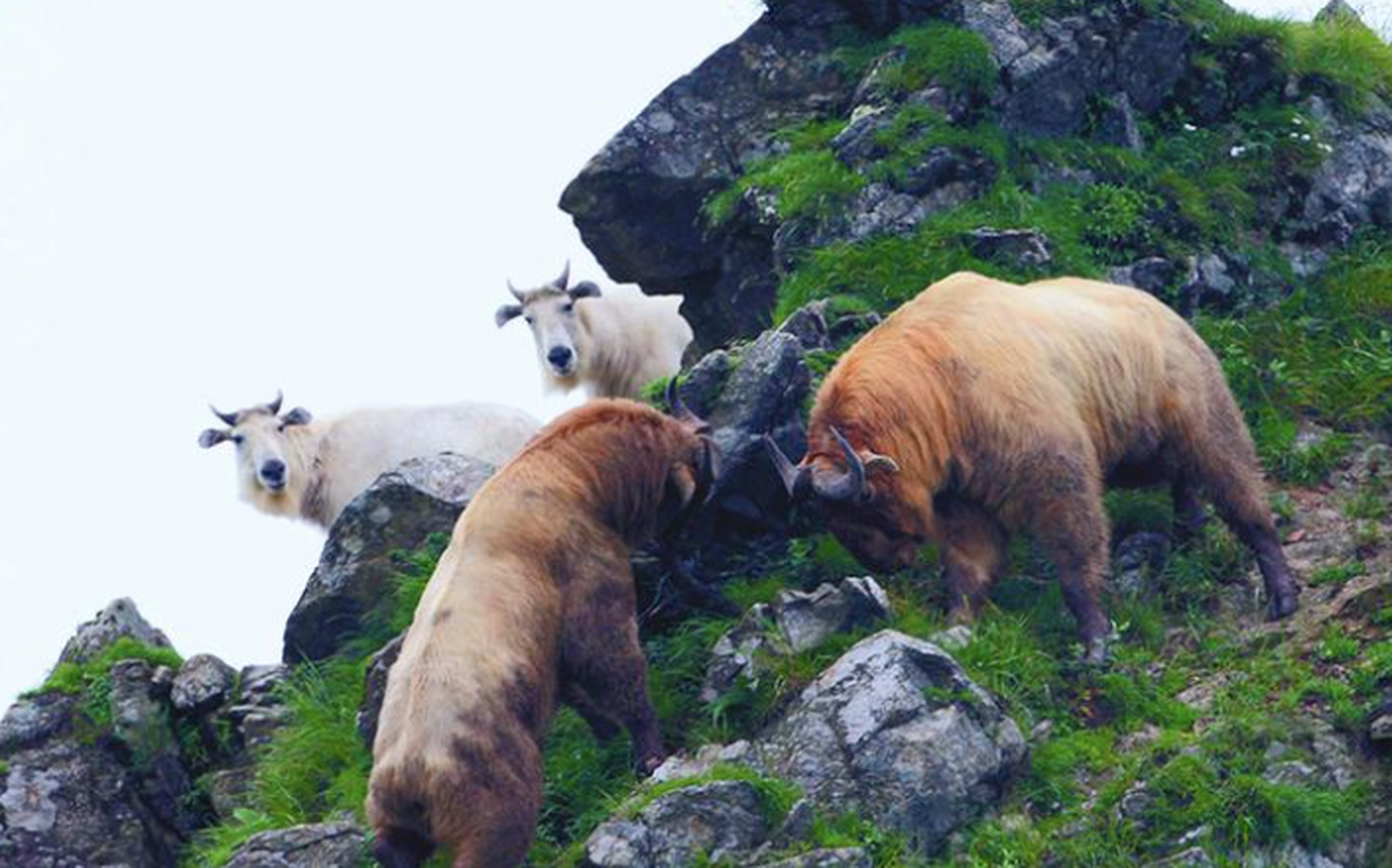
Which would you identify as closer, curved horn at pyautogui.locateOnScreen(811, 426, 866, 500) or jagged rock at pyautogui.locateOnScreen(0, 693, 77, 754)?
curved horn at pyautogui.locateOnScreen(811, 426, 866, 500)

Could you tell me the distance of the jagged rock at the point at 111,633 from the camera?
56.5 ft

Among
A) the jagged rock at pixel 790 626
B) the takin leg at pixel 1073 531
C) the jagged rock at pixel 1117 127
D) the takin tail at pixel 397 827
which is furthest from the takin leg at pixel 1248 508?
the takin tail at pixel 397 827

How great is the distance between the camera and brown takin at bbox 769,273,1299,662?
45.5 feet

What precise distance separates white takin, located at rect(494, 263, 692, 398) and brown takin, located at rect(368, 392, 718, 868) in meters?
8.05

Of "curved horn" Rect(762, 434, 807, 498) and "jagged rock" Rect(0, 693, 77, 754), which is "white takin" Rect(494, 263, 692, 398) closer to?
"jagged rock" Rect(0, 693, 77, 754)

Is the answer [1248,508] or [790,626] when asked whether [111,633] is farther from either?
[1248,508]

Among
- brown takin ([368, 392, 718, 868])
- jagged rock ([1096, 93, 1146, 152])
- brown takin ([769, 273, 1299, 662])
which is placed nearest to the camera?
brown takin ([368, 392, 718, 868])

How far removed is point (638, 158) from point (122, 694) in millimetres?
5937

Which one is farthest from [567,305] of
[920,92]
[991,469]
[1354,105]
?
[991,469]

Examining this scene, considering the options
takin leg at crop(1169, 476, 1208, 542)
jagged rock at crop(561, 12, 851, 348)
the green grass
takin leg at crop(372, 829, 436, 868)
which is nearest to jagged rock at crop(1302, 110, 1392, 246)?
the green grass

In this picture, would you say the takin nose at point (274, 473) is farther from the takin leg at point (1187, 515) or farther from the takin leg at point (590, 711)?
the takin leg at point (1187, 515)

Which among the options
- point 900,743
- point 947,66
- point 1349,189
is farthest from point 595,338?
point 900,743

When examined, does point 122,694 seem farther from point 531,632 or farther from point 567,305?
point 567,305

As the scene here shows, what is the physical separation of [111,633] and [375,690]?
335 cm
